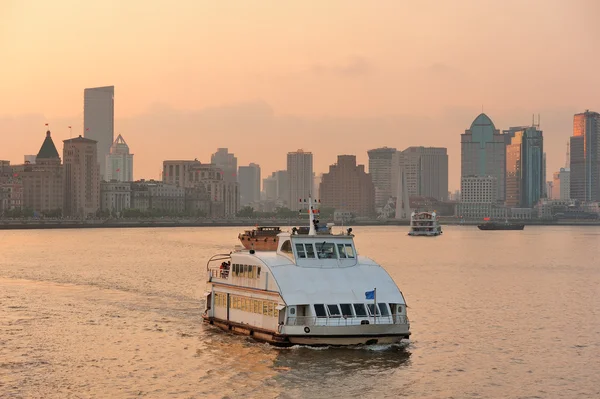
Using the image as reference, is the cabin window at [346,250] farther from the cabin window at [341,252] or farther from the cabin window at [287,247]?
the cabin window at [287,247]

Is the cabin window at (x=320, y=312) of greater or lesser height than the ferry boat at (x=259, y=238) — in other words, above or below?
below

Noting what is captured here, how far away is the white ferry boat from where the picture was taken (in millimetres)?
43938

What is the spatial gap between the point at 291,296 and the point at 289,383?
520 centimetres

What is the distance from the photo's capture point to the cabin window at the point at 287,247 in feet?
158

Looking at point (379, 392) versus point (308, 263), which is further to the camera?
point (308, 263)

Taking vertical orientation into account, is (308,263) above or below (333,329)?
above

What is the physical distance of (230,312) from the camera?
167ft

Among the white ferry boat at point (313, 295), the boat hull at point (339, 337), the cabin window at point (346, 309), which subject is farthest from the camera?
the cabin window at point (346, 309)

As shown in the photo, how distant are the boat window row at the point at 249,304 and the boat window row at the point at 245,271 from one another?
1186mm

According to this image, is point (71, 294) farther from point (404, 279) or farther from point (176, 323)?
point (404, 279)

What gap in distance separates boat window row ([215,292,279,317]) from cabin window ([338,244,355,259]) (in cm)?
477

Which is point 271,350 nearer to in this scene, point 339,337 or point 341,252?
point 339,337

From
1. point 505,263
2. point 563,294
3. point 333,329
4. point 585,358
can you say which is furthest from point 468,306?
point 505,263

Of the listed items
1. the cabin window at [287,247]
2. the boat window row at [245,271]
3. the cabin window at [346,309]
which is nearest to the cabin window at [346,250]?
the cabin window at [287,247]
